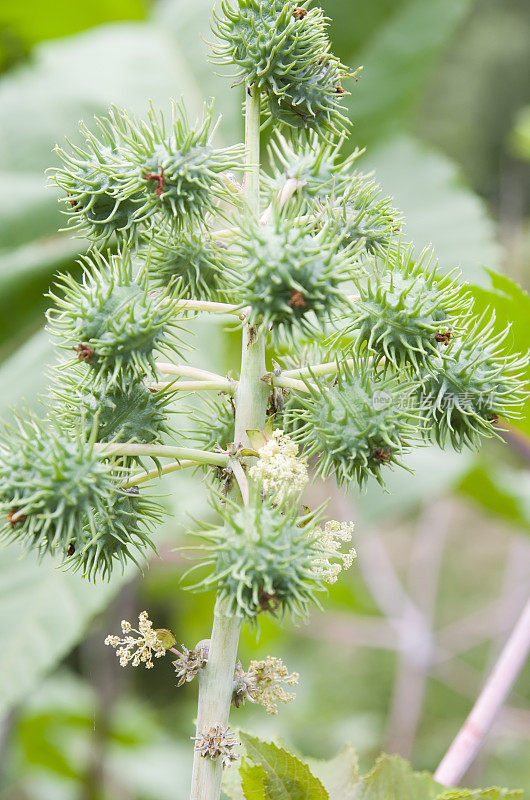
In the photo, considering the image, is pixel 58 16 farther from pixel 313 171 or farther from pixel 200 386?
pixel 200 386

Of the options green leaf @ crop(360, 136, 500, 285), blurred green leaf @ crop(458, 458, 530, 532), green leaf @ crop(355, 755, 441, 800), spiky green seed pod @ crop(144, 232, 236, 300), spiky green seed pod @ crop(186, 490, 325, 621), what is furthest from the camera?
blurred green leaf @ crop(458, 458, 530, 532)

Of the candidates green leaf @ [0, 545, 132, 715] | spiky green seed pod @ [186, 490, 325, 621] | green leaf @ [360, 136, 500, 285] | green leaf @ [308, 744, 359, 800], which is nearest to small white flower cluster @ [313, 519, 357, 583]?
spiky green seed pod @ [186, 490, 325, 621]

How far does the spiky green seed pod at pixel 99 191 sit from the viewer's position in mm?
1200

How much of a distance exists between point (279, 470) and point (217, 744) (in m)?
0.39

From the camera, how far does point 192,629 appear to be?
A: 202 inches

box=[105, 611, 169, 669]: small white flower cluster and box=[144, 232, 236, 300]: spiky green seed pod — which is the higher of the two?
box=[144, 232, 236, 300]: spiky green seed pod

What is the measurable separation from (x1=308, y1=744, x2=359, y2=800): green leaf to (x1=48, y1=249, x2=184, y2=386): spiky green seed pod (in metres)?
0.90

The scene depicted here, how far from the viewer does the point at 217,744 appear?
44.4 inches

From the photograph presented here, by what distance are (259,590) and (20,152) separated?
272cm

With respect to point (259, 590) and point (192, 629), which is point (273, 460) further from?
point (192, 629)

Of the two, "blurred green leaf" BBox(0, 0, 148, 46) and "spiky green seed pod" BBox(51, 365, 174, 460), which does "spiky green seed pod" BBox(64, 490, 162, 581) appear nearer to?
"spiky green seed pod" BBox(51, 365, 174, 460)

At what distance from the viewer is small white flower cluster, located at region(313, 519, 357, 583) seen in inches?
42.4

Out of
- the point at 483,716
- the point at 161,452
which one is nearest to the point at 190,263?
the point at 161,452

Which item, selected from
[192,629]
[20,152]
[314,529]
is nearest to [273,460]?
[314,529]
